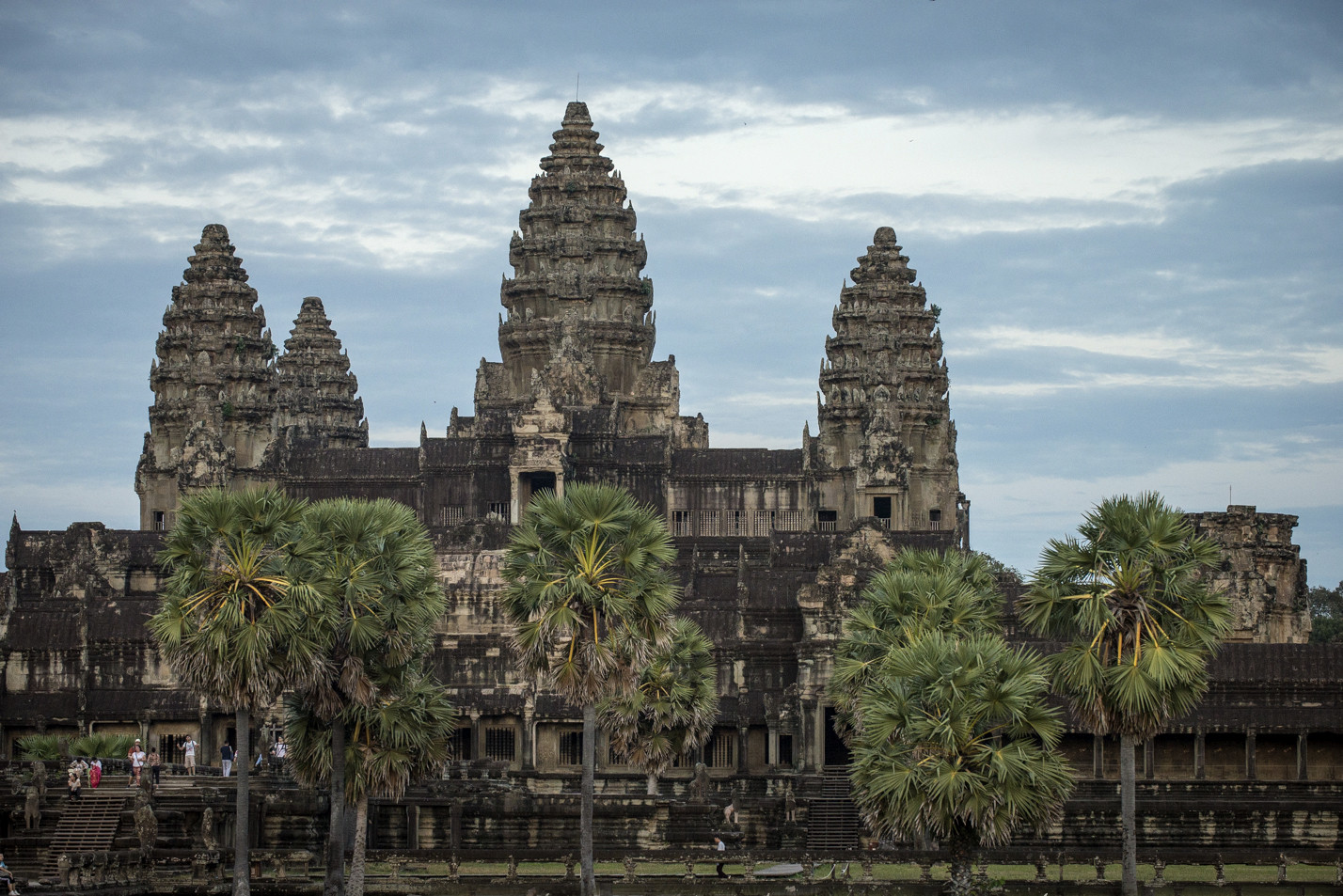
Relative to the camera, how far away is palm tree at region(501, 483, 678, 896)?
49156 millimetres

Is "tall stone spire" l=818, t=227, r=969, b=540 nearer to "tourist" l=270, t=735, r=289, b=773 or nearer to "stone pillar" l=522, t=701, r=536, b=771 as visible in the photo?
"stone pillar" l=522, t=701, r=536, b=771

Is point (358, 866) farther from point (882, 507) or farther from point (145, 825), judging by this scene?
point (882, 507)

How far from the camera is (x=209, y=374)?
105m

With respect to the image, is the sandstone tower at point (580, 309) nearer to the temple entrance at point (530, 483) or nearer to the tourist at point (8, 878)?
the temple entrance at point (530, 483)

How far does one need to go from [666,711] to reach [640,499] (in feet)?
104

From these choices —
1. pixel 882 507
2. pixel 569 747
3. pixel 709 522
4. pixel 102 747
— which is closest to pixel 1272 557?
pixel 882 507

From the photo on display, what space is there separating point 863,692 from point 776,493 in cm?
4296

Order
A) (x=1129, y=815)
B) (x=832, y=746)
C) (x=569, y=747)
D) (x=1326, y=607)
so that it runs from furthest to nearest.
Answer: (x=1326, y=607)
(x=569, y=747)
(x=832, y=746)
(x=1129, y=815)

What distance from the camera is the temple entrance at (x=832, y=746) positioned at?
69.9m

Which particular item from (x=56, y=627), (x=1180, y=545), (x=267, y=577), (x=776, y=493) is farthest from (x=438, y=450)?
(x=1180, y=545)

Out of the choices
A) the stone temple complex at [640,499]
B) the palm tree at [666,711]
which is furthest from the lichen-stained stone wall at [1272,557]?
the palm tree at [666,711]

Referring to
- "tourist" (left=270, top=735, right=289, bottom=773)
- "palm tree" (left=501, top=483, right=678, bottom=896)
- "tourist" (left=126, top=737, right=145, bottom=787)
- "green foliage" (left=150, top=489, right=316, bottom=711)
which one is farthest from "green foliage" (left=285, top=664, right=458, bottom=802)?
"tourist" (left=270, top=735, right=289, bottom=773)

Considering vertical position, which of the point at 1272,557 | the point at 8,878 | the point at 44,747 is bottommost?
the point at 8,878

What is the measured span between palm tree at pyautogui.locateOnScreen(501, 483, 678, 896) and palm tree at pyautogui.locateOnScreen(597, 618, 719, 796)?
9.34 meters
